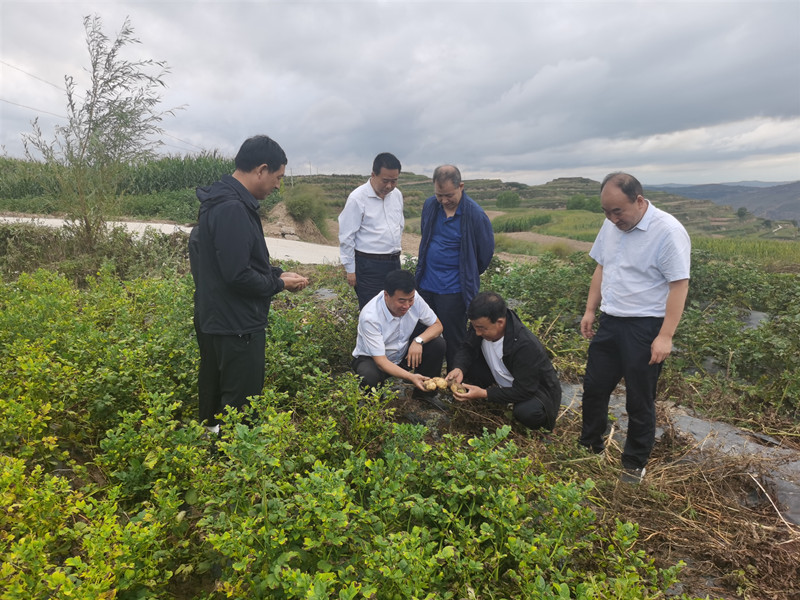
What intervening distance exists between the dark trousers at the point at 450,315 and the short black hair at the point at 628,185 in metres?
1.67

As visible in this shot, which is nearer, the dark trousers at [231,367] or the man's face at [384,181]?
the dark trousers at [231,367]

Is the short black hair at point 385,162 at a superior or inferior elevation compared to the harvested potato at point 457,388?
superior

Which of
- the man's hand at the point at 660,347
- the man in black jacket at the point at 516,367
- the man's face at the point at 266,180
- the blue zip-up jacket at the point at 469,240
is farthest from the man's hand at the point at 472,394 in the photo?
the man's face at the point at 266,180

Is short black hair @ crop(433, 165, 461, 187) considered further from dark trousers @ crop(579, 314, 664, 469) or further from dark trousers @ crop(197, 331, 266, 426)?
dark trousers @ crop(197, 331, 266, 426)

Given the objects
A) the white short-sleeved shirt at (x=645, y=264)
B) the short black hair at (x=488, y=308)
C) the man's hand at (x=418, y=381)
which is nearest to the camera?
the white short-sleeved shirt at (x=645, y=264)

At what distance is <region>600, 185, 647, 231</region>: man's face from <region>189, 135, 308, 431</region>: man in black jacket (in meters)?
1.87

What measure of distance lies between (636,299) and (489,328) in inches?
36.0

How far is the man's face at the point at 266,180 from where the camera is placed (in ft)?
8.55

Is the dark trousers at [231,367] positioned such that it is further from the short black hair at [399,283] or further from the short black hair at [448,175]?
the short black hair at [448,175]

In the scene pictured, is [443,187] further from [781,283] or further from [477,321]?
[781,283]

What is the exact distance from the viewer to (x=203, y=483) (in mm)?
2031

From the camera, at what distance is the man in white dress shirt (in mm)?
4285

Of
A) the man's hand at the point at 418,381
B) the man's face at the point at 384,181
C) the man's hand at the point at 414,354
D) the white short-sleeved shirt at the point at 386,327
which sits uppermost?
the man's face at the point at 384,181

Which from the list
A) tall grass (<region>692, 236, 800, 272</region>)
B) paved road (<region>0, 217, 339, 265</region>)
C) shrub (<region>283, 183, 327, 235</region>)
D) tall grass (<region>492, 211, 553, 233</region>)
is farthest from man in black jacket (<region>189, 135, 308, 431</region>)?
tall grass (<region>492, 211, 553, 233</region>)
